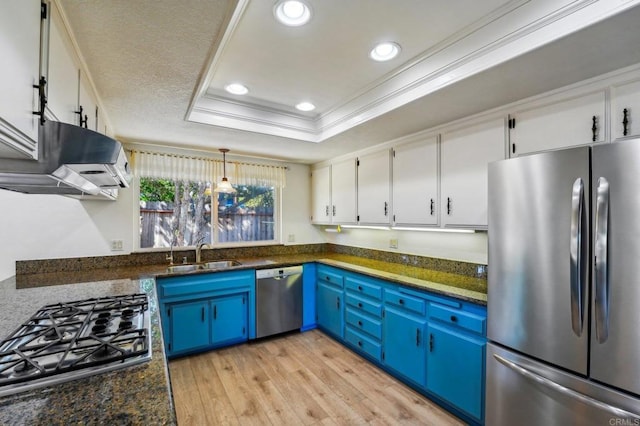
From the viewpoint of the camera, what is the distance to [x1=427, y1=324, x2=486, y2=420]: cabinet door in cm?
195

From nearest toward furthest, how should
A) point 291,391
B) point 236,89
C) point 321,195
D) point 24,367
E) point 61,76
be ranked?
1. point 24,367
2. point 61,76
3. point 236,89
4. point 291,391
5. point 321,195

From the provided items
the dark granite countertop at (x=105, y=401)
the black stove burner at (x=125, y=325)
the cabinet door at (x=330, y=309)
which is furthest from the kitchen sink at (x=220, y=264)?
the dark granite countertop at (x=105, y=401)

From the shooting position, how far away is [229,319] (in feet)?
10.4

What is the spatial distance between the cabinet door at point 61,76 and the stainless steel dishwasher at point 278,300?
2.33 meters

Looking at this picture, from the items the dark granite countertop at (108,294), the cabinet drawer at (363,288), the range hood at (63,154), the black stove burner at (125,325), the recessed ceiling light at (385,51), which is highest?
the recessed ceiling light at (385,51)

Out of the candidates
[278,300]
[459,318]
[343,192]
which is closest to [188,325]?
[278,300]

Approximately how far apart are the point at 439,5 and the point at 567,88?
1.01 m

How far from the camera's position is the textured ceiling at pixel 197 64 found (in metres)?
1.22

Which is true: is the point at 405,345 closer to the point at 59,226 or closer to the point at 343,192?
the point at 343,192

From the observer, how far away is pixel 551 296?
4.87 ft

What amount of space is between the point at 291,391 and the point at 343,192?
2228 mm

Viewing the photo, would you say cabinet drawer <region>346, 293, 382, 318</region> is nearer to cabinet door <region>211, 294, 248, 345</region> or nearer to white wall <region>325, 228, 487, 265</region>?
white wall <region>325, 228, 487, 265</region>

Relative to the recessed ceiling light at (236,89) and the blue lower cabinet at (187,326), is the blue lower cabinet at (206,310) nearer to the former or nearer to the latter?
the blue lower cabinet at (187,326)

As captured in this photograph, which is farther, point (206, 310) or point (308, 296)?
point (308, 296)
